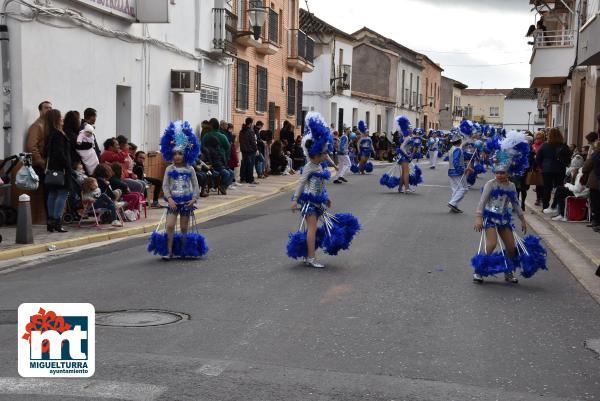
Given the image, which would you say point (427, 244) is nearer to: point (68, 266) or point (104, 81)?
point (68, 266)

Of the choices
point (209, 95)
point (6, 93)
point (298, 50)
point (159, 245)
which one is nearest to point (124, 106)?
point (6, 93)

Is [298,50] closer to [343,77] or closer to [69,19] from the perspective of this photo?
[343,77]

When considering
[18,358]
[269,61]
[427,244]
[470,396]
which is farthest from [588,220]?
[269,61]

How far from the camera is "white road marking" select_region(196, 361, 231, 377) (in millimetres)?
6020

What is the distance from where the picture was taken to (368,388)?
19.0ft

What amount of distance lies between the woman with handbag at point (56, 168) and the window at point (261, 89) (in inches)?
742

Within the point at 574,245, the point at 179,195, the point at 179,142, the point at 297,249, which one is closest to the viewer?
the point at 297,249

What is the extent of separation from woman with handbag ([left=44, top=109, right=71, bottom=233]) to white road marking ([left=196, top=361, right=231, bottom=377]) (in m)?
7.68

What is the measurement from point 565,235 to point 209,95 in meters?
14.0

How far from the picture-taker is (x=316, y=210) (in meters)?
11.0

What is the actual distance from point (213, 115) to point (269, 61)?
7.85 m

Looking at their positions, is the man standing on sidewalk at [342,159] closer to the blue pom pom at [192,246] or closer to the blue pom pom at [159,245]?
the blue pom pom at [192,246]

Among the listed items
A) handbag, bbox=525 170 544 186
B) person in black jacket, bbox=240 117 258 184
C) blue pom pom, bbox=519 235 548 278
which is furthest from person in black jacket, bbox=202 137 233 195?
blue pom pom, bbox=519 235 548 278

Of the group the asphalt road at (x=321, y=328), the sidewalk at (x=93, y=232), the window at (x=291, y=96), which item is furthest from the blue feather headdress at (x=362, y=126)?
the asphalt road at (x=321, y=328)
